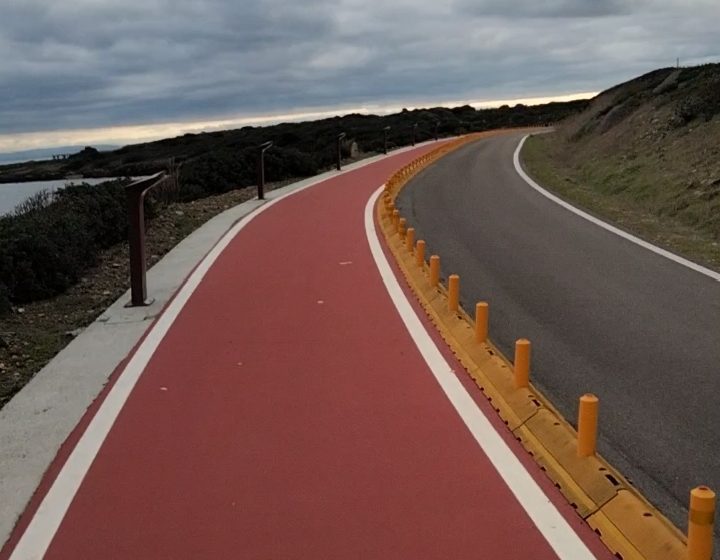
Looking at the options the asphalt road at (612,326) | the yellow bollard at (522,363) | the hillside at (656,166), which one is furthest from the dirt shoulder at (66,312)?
the hillside at (656,166)

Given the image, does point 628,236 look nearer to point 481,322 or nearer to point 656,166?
point 481,322

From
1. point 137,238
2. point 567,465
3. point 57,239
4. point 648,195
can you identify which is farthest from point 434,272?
point 648,195

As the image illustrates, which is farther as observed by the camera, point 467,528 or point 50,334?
point 50,334

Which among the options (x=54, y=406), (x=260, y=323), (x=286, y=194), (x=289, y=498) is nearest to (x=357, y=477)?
(x=289, y=498)

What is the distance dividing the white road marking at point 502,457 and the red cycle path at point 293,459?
0.07 m

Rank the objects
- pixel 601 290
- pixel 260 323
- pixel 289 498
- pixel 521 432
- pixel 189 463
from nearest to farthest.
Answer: pixel 289 498
pixel 189 463
pixel 521 432
pixel 260 323
pixel 601 290

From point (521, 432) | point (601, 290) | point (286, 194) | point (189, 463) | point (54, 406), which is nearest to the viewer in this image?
point (189, 463)

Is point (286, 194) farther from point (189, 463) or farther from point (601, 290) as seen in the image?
point (189, 463)

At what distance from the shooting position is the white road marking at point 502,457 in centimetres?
402

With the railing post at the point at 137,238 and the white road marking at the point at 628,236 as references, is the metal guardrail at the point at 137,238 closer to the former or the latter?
the railing post at the point at 137,238

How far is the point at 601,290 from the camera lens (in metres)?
9.41

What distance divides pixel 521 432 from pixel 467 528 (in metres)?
1.34

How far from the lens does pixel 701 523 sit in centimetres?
326

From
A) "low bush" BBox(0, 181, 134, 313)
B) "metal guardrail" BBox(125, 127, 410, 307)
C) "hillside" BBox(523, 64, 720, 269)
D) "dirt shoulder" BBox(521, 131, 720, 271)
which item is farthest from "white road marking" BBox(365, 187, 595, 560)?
"hillside" BBox(523, 64, 720, 269)
